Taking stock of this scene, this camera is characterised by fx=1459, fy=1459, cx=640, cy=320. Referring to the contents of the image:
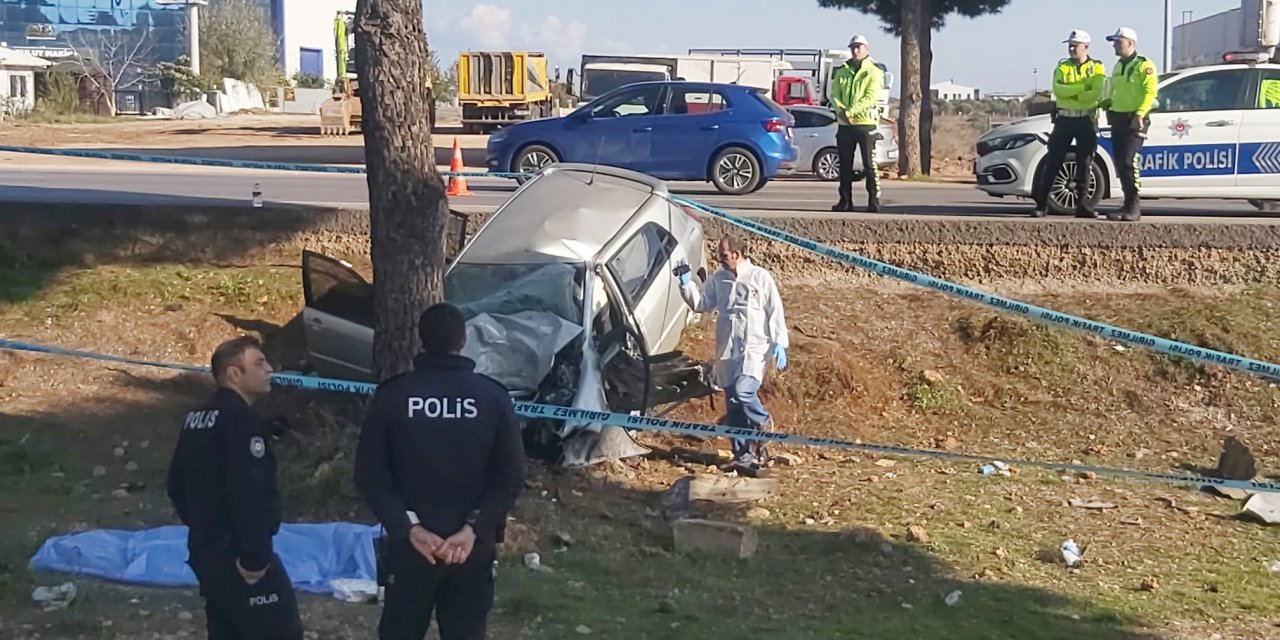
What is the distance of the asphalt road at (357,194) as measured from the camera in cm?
1353

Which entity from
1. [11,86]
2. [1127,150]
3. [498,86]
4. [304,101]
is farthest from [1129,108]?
[304,101]

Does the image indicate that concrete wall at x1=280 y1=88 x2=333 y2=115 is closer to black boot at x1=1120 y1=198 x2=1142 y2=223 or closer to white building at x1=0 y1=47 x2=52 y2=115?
white building at x1=0 y1=47 x2=52 y2=115

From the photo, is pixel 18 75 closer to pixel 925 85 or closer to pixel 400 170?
pixel 925 85

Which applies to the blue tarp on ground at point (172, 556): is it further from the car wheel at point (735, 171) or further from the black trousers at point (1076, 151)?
the car wheel at point (735, 171)

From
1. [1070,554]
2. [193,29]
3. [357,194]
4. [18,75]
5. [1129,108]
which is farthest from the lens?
[193,29]

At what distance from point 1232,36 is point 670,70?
19128 millimetres

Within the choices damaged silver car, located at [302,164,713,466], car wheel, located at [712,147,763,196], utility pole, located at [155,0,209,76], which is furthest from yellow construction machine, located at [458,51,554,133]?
utility pole, located at [155,0,209,76]

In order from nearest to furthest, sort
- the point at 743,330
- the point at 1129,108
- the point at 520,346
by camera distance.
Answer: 1. the point at 743,330
2. the point at 520,346
3. the point at 1129,108

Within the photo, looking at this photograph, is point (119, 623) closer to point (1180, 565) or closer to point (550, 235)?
point (550, 235)

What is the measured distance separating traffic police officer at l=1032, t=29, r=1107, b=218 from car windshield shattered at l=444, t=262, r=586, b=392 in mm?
5465

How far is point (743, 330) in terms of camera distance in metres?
8.84

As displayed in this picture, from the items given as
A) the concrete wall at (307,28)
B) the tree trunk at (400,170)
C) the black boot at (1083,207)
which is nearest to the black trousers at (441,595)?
the tree trunk at (400,170)

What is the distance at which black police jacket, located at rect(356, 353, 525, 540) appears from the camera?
4.46m

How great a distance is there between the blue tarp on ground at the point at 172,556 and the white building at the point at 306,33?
86.7 metres
